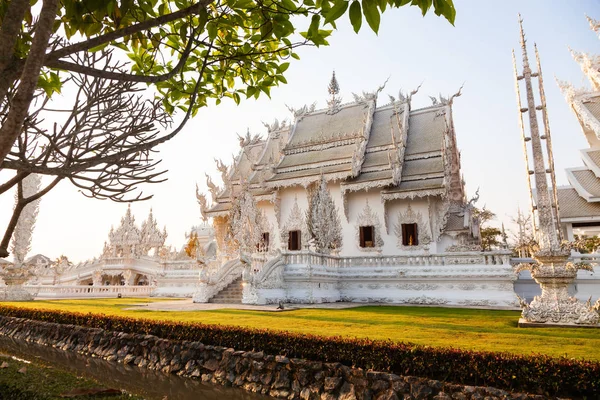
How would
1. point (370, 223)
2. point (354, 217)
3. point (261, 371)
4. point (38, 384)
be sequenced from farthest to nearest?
1. point (354, 217)
2. point (370, 223)
3. point (261, 371)
4. point (38, 384)

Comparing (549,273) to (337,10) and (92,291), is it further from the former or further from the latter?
(92,291)

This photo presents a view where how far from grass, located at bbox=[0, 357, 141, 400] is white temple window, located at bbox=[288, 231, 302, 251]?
15682 millimetres

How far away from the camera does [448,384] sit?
4.02 m

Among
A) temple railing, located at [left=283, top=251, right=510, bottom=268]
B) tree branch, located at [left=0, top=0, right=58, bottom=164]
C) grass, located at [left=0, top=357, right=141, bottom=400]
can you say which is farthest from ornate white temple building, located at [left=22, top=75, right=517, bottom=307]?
tree branch, located at [left=0, top=0, right=58, bottom=164]

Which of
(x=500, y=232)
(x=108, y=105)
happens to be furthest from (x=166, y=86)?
(x=500, y=232)

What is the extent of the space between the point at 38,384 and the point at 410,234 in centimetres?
1582

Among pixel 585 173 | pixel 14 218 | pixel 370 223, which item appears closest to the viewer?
pixel 14 218

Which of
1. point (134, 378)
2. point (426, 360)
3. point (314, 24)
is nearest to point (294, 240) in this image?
point (134, 378)

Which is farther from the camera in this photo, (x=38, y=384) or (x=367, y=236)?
(x=367, y=236)

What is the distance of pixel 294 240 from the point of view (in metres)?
20.3

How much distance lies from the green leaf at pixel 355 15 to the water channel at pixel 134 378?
4.42 meters

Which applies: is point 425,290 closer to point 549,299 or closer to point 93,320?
point 549,299

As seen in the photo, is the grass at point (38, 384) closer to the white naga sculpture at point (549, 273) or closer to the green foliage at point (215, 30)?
the green foliage at point (215, 30)

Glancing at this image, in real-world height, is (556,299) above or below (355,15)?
below
